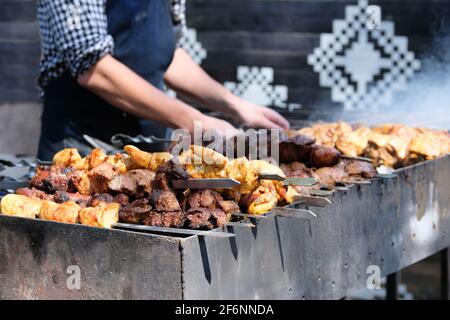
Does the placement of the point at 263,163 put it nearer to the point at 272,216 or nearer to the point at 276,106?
the point at 272,216

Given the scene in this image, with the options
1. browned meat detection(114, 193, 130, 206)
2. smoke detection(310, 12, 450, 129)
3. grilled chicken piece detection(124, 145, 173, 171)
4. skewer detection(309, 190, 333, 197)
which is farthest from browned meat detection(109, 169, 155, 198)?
smoke detection(310, 12, 450, 129)

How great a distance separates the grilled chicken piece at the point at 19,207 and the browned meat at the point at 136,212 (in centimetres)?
39

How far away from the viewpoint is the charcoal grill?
2.96 metres

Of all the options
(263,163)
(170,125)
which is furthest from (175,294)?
(170,125)

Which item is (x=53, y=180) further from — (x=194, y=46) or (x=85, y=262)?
(x=194, y=46)

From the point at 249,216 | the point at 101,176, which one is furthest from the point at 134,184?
the point at 249,216

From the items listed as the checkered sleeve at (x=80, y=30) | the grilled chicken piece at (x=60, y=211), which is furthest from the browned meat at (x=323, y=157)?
the checkered sleeve at (x=80, y=30)

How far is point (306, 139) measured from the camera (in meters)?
3.98

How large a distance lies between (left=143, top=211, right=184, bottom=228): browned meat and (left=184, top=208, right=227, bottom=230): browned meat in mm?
29

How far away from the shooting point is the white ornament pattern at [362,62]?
684 centimetres

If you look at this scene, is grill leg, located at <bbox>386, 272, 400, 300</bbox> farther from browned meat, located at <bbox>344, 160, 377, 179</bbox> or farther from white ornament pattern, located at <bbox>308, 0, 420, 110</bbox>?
browned meat, located at <bbox>344, 160, 377, 179</bbox>

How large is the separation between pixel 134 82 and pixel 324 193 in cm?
159

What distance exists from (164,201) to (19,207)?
24.8 inches

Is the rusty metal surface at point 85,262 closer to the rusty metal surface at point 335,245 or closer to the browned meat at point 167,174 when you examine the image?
the rusty metal surface at point 335,245
